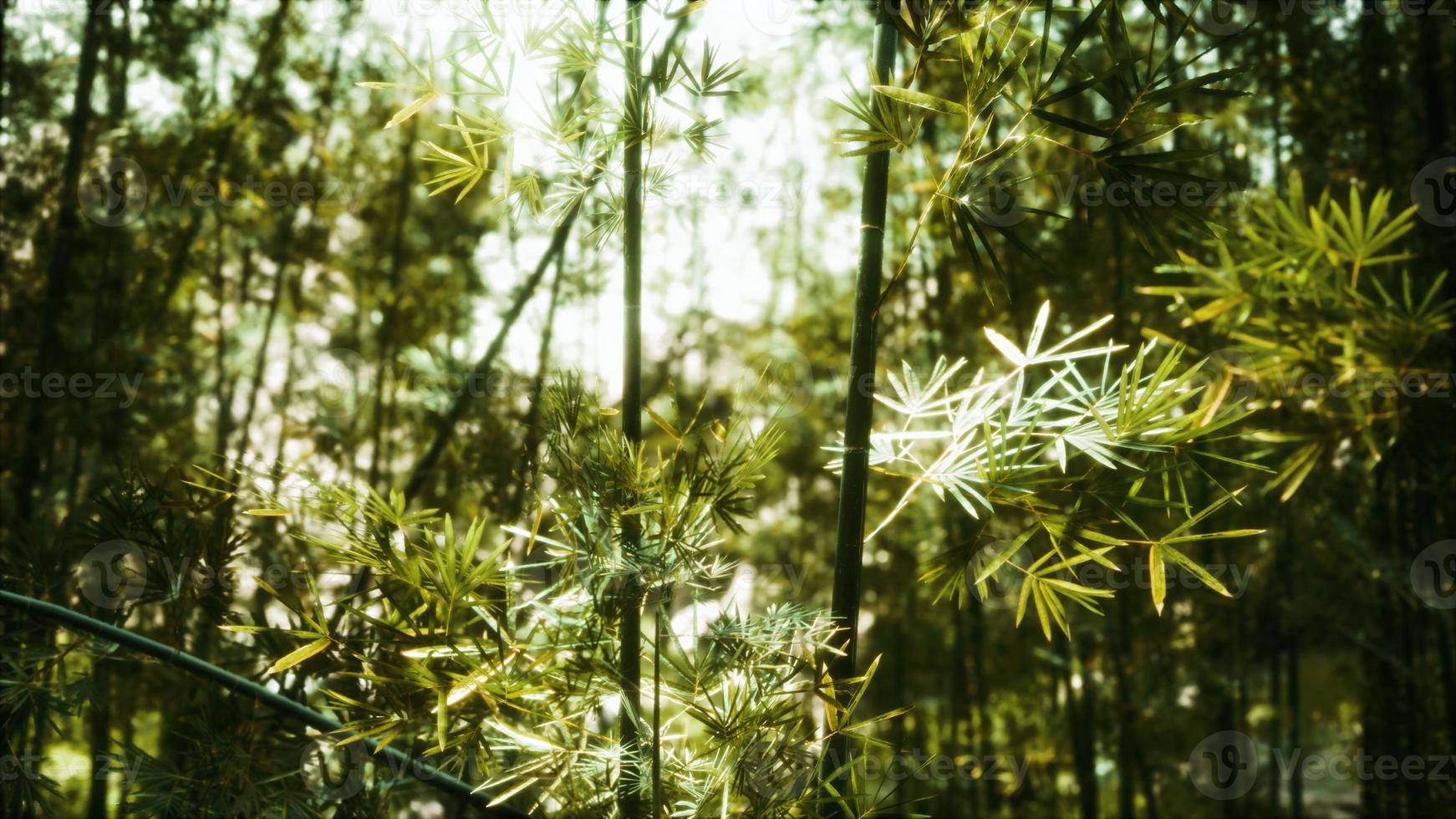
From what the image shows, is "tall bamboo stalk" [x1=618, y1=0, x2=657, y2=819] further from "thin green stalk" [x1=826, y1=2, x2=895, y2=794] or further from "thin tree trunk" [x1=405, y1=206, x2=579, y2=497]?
"thin tree trunk" [x1=405, y1=206, x2=579, y2=497]

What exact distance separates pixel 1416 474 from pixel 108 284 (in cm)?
403

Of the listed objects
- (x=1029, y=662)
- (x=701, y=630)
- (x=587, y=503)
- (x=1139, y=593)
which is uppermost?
(x=587, y=503)

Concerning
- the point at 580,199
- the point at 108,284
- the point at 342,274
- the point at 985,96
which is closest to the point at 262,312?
the point at 342,274

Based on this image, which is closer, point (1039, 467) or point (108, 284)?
point (1039, 467)

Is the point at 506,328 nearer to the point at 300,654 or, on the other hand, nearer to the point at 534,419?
the point at 534,419

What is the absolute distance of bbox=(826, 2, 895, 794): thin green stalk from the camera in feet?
3.75

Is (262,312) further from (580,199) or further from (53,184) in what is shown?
(580,199)

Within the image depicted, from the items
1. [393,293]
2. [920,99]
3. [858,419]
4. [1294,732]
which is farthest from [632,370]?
[1294,732]

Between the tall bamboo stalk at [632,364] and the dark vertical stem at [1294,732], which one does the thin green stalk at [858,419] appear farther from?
the dark vertical stem at [1294,732]

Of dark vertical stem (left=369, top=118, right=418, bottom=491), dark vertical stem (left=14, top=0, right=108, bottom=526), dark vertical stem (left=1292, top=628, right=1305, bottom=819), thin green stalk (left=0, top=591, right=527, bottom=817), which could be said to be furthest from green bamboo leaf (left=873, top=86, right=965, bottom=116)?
dark vertical stem (left=1292, top=628, right=1305, bottom=819)

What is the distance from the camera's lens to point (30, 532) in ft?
4.82

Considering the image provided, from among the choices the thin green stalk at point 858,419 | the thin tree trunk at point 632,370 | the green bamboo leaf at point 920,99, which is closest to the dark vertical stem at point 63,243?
the thin tree trunk at point 632,370

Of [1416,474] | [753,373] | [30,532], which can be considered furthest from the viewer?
[1416,474]

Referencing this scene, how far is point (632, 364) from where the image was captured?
44.7 inches
